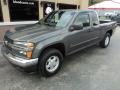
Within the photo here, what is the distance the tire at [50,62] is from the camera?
3375mm

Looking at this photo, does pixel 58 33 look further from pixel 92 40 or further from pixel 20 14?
pixel 20 14

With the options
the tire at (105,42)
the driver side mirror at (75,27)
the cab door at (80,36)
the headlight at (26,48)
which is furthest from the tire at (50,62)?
the tire at (105,42)

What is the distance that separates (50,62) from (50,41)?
1.99 feet

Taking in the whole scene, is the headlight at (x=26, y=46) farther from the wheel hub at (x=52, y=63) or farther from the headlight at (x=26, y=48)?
the wheel hub at (x=52, y=63)

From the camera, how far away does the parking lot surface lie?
3.24m

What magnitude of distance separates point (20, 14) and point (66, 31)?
5293 millimetres

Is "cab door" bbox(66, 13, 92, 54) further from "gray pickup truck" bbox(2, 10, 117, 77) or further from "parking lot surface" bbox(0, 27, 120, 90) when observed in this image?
"parking lot surface" bbox(0, 27, 120, 90)

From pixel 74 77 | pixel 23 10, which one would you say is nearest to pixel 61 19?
pixel 74 77

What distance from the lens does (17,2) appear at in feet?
25.6

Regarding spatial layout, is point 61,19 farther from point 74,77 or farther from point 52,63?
point 74,77

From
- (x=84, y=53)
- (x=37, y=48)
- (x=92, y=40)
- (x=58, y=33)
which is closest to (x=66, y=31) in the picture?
(x=58, y=33)

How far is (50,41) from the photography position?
339cm

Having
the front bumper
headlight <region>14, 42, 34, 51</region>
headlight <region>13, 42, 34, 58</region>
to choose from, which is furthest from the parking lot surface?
headlight <region>14, 42, 34, 51</region>

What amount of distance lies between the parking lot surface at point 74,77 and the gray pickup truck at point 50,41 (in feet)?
1.10
